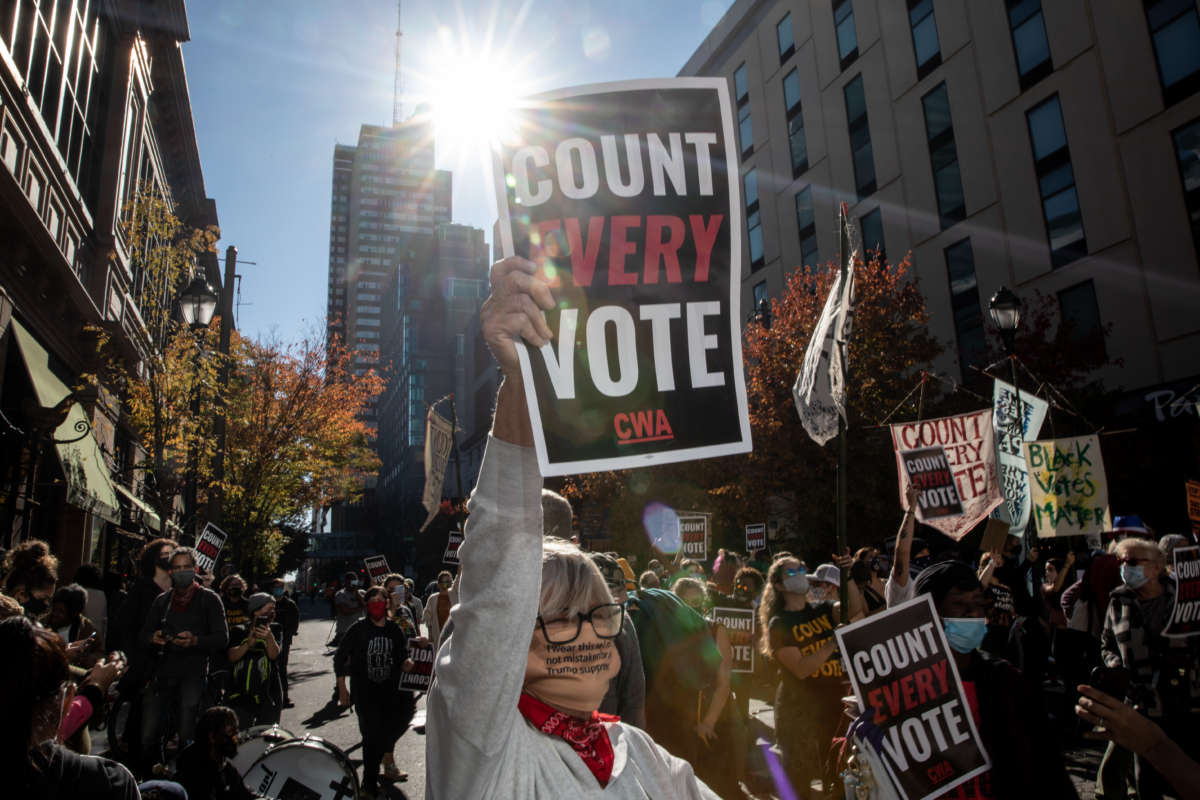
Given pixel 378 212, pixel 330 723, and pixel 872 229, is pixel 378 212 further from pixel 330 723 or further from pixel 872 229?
pixel 330 723

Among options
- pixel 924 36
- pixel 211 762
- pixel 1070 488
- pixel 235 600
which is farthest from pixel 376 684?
pixel 924 36

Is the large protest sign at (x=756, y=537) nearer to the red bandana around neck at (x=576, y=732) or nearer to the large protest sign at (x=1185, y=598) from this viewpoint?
the large protest sign at (x=1185, y=598)

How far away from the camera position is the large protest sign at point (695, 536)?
1597 cm

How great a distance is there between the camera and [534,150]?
2.16m

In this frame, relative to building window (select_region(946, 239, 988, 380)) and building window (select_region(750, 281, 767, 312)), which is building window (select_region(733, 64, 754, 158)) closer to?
building window (select_region(750, 281, 767, 312))

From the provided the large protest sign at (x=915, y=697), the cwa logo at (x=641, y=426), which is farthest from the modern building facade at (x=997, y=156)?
the cwa logo at (x=641, y=426)

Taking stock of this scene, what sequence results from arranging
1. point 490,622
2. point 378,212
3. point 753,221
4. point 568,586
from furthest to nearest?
point 378,212, point 753,221, point 568,586, point 490,622

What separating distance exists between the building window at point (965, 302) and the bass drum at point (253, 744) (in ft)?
77.1

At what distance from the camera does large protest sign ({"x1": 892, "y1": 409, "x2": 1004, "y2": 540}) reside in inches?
341

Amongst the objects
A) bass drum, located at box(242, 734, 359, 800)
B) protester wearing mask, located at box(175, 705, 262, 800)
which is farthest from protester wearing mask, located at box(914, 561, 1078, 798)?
protester wearing mask, located at box(175, 705, 262, 800)

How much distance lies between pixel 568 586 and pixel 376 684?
22.6 ft

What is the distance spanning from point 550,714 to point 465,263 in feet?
412

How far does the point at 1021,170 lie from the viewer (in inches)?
940

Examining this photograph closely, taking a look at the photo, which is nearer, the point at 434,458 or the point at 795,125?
the point at 434,458
